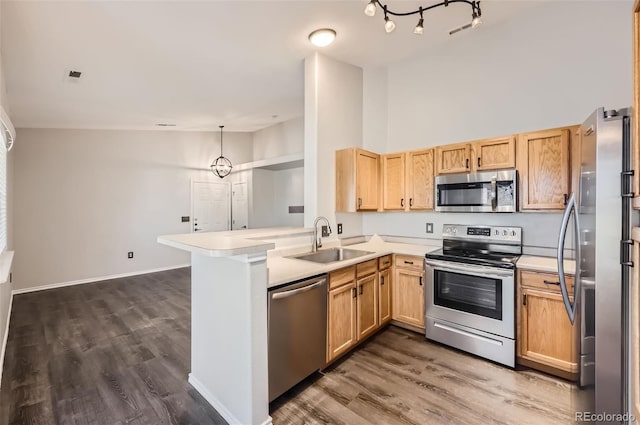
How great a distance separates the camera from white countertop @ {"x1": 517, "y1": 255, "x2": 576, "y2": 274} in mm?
2226

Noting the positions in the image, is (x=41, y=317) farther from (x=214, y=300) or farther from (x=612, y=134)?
(x=612, y=134)

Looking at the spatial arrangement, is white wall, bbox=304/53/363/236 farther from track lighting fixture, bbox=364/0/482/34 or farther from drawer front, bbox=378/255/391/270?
track lighting fixture, bbox=364/0/482/34

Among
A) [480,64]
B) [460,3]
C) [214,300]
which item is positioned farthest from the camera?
[480,64]

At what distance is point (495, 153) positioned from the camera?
279cm

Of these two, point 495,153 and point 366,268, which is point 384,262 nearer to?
point 366,268

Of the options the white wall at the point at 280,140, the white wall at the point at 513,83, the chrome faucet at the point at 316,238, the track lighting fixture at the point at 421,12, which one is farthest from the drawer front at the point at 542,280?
the white wall at the point at 280,140

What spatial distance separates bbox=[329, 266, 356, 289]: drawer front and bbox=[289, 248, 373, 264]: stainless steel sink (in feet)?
1.33

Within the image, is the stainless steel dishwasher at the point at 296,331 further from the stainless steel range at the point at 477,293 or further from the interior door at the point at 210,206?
the interior door at the point at 210,206

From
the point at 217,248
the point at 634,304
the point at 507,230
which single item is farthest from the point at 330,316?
the point at 507,230

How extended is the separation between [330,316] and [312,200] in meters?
1.36

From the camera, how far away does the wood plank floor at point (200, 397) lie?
1906 millimetres

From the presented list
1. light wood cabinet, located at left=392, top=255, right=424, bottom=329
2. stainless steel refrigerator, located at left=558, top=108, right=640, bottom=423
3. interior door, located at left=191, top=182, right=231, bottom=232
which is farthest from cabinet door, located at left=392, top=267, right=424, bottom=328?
interior door, located at left=191, top=182, right=231, bottom=232

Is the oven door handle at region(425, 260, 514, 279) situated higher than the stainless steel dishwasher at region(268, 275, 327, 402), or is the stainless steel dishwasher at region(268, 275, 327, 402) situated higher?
the oven door handle at region(425, 260, 514, 279)

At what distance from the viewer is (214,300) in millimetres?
1953
